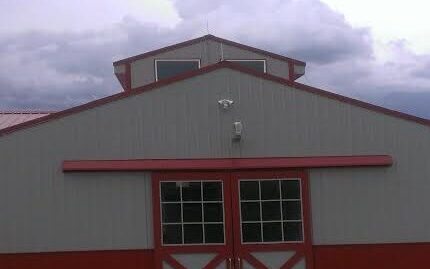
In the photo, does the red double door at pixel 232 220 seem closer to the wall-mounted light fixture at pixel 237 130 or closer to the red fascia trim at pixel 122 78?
the wall-mounted light fixture at pixel 237 130

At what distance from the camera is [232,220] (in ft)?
42.3

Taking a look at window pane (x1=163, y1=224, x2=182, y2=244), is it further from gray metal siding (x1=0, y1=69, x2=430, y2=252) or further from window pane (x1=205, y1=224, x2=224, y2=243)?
window pane (x1=205, y1=224, x2=224, y2=243)

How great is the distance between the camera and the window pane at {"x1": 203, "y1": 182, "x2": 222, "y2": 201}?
42.4 ft

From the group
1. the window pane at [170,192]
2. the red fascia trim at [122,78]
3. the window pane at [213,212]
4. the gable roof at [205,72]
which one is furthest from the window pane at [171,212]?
the red fascia trim at [122,78]

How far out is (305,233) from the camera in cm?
1297

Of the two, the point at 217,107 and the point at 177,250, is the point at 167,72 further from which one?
the point at 177,250

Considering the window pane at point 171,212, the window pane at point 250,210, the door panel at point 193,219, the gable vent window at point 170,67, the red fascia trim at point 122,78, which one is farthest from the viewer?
the red fascia trim at point 122,78

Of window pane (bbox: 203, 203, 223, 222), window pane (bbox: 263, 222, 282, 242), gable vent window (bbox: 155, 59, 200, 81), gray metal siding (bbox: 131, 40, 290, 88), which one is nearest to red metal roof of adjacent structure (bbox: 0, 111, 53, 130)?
gray metal siding (bbox: 131, 40, 290, 88)

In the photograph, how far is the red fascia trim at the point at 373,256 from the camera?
1299cm

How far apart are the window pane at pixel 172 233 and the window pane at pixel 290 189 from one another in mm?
2038

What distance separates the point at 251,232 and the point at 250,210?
1.32ft

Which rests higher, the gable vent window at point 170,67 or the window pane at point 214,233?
the gable vent window at point 170,67

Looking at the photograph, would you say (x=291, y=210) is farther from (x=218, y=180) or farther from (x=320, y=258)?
(x=218, y=180)

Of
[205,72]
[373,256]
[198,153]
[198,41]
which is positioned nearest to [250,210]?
[198,153]
